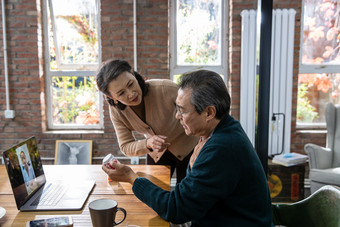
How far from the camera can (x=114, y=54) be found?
11.1 ft

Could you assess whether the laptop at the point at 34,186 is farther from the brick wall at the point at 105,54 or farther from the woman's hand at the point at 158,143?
the brick wall at the point at 105,54

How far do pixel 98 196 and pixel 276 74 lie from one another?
2.64 metres

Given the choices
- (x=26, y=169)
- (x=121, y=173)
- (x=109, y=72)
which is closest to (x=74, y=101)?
(x=109, y=72)

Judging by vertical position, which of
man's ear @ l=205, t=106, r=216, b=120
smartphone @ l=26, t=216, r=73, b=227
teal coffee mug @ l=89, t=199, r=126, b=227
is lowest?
smartphone @ l=26, t=216, r=73, b=227

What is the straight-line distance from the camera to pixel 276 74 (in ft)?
10.8

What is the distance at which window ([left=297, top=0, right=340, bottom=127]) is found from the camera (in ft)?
11.3

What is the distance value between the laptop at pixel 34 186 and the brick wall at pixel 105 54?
205 centimetres

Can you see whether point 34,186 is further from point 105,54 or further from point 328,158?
point 328,158

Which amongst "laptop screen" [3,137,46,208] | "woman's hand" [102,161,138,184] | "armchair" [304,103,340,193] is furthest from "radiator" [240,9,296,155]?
"laptop screen" [3,137,46,208]

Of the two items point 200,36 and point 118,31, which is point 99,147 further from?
point 200,36

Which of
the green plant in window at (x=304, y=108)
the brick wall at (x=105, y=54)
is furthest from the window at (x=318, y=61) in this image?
the brick wall at (x=105, y=54)

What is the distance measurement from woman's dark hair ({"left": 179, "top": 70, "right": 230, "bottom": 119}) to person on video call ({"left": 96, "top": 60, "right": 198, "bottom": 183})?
634mm

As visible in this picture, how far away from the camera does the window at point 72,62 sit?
3.51 meters

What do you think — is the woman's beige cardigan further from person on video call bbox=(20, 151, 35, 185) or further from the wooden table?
person on video call bbox=(20, 151, 35, 185)
